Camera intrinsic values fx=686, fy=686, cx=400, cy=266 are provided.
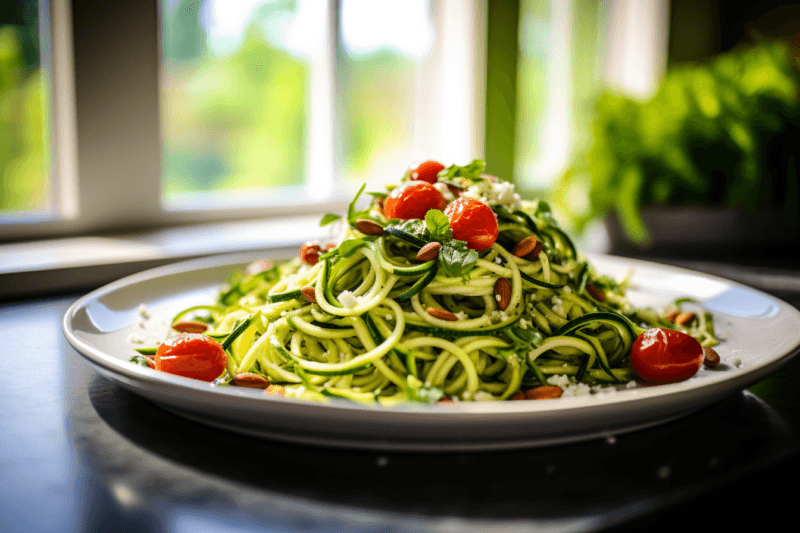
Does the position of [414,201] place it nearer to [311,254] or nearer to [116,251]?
[311,254]

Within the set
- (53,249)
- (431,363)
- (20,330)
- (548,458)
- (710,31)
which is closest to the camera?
(548,458)

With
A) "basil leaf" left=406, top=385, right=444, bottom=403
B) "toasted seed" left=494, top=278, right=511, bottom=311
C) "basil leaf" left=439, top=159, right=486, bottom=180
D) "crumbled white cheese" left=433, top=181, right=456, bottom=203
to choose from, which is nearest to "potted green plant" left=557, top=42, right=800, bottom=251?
"basil leaf" left=439, top=159, right=486, bottom=180

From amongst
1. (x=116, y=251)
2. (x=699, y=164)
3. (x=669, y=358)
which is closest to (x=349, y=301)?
(x=669, y=358)

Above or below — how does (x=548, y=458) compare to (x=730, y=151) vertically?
below

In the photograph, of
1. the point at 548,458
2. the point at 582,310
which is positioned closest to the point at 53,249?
the point at 582,310

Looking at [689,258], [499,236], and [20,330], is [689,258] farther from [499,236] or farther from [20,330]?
[20,330]

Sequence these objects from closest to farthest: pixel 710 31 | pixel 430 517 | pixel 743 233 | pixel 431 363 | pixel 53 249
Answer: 1. pixel 430 517
2. pixel 431 363
3. pixel 53 249
4. pixel 743 233
5. pixel 710 31

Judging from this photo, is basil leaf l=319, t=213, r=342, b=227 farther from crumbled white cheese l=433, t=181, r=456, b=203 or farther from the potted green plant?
the potted green plant
